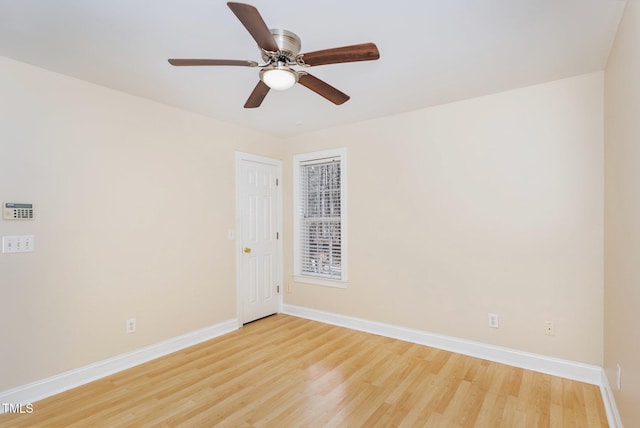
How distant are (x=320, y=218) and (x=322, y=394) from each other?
2250mm

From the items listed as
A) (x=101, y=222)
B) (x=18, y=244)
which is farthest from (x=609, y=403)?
(x=18, y=244)

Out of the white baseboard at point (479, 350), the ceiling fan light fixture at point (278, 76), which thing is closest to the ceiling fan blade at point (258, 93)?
the ceiling fan light fixture at point (278, 76)

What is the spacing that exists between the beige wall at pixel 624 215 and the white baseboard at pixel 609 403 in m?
0.07

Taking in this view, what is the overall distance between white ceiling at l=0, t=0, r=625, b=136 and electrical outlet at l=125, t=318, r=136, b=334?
6.80 ft

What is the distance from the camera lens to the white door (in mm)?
3957

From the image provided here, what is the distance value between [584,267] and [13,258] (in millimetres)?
4333

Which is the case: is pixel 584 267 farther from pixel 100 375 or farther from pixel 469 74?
pixel 100 375

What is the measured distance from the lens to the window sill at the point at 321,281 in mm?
3978

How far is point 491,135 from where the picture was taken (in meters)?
2.97

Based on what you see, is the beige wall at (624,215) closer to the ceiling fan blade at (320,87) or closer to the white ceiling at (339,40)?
the white ceiling at (339,40)

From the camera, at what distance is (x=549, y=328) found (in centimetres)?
270

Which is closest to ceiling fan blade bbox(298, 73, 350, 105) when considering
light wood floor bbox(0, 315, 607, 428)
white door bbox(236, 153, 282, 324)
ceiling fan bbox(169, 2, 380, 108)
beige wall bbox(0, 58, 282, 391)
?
ceiling fan bbox(169, 2, 380, 108)

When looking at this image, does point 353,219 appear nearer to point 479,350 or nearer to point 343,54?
point 479,350

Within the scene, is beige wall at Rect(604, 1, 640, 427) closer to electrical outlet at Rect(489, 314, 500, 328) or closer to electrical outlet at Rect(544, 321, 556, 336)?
electrical outlet at Rect(544, 321, 556, 336)
